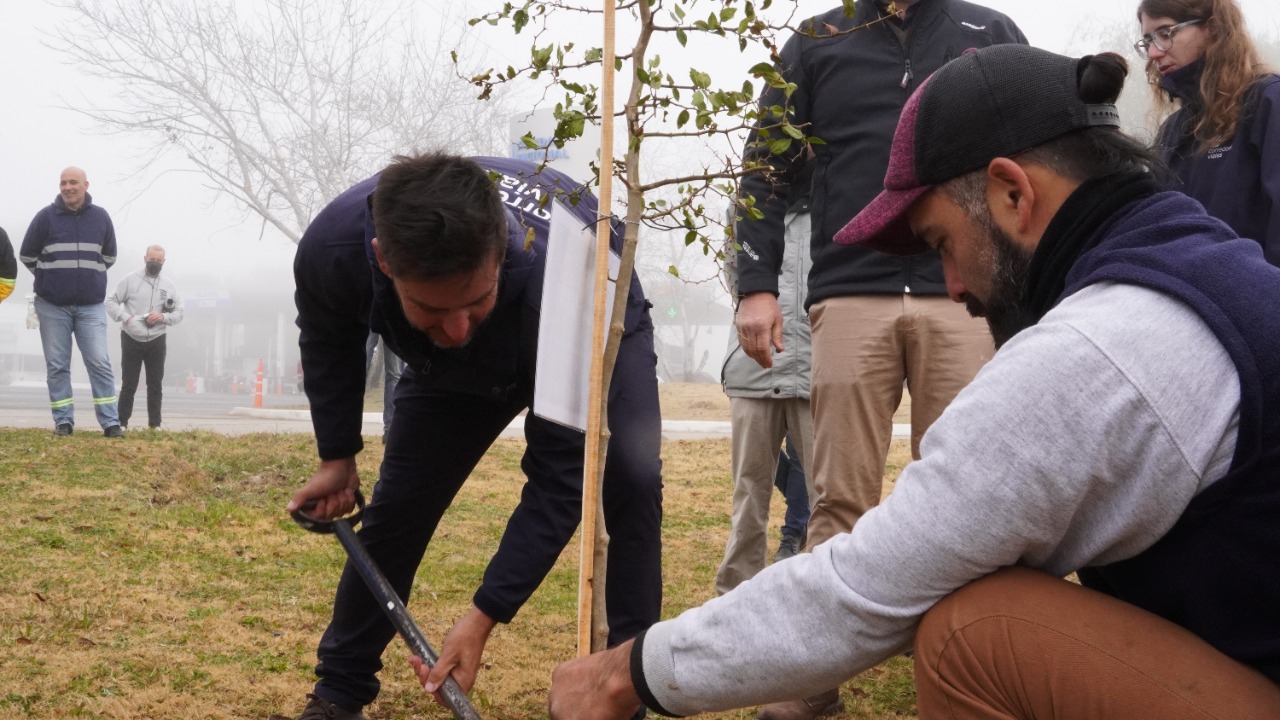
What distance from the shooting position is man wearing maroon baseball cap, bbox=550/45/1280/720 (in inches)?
52.8

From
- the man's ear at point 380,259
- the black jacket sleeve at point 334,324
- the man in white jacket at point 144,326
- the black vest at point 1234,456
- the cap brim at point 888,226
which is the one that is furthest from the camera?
the man in white jacket at point 144,326

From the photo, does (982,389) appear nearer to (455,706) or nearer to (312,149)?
(455,706)

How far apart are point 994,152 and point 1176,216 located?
0.26 m

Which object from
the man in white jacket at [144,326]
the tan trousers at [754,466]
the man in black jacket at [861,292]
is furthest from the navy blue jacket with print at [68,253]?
the man in black jacket at [861,292]

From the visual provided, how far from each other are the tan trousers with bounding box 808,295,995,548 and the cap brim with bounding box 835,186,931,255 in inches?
43.6

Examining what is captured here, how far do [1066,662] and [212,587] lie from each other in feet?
12.5

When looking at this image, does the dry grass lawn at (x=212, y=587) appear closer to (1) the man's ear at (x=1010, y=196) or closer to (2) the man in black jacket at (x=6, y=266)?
(2) the man in black jacket at (x=6, y=266)

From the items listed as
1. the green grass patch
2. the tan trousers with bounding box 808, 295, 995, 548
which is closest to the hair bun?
the tan trousers with bounding box 808, 295, 995, 548

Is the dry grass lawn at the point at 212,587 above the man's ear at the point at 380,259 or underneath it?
underneath

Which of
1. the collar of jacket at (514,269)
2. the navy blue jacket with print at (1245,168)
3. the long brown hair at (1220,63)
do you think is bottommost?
the collar of jacket at (514,269)

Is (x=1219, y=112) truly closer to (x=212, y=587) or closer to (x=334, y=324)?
(x=334, y=324)

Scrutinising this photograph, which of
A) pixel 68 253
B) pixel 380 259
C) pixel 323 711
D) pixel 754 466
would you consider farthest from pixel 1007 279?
pixel 68 253

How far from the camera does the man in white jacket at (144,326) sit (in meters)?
10.9

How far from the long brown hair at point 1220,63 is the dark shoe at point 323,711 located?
276 cm
